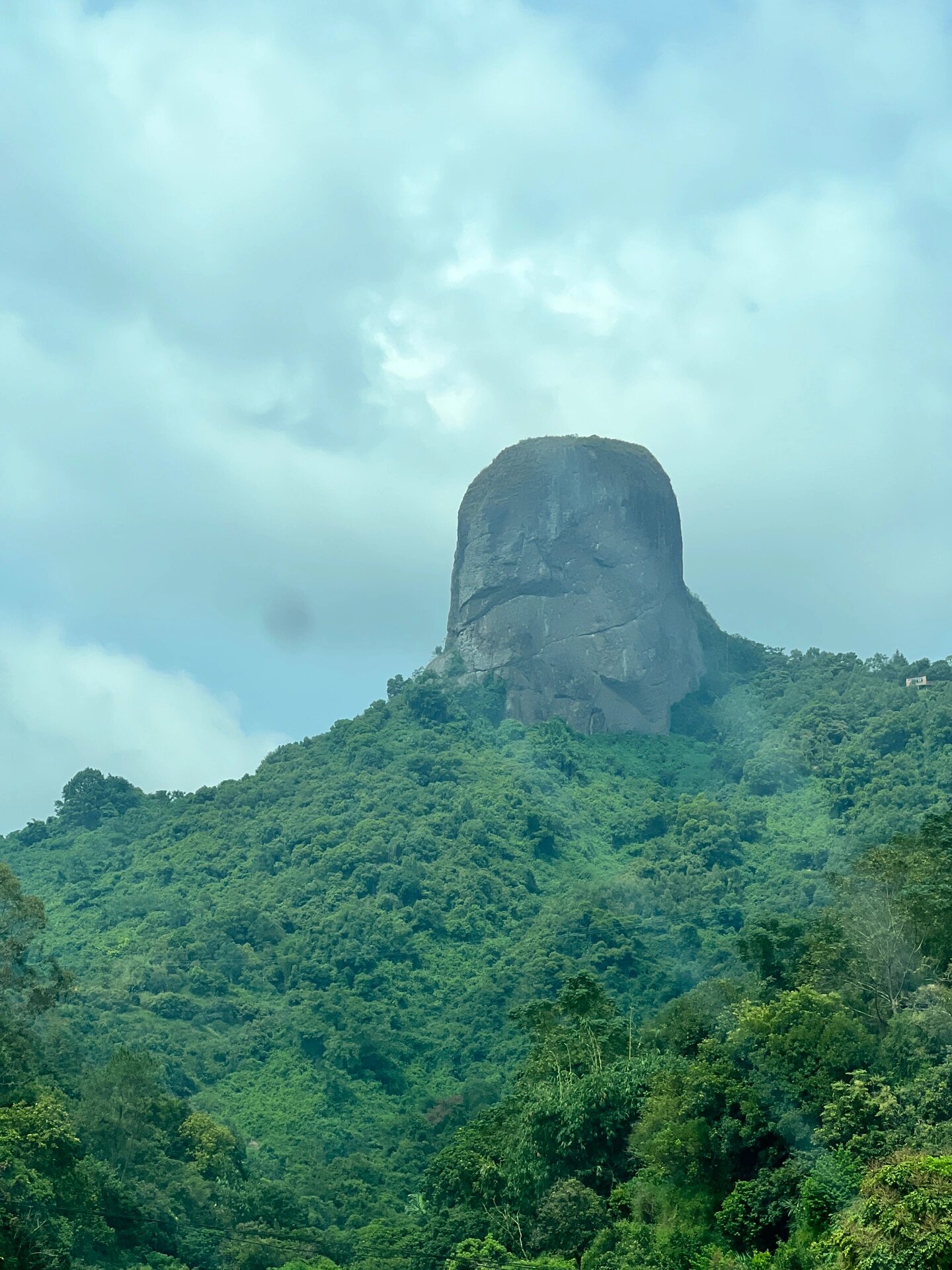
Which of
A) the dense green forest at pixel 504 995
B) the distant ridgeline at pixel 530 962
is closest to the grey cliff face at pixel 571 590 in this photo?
the distant ridgeline at pixel 530 962

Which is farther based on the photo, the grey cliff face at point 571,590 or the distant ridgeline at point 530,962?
the grey cliff face at point 571,590

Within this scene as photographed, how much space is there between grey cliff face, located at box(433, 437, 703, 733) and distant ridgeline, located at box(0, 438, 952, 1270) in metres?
0.20

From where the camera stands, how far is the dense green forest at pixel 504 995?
1100 inches

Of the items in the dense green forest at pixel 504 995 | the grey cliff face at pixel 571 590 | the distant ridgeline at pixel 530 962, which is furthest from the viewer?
the grey cliff face at pixel 571 590

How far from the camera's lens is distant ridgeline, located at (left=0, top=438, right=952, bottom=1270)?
28.3 metres

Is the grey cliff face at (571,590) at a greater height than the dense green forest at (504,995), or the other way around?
the grey cliff face at (571,590)

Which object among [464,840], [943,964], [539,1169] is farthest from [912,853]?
[464,840]

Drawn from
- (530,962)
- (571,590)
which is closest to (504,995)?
(530,962)

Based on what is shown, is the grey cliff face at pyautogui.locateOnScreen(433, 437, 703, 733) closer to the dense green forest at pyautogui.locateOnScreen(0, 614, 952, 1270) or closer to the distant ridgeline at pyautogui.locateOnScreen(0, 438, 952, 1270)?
the distant ridgeline at pyautogui.locateOnScreen(0, 438, 952, 1270)

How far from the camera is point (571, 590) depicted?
266 feet

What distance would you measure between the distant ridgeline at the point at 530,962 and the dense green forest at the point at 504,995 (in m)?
0.11

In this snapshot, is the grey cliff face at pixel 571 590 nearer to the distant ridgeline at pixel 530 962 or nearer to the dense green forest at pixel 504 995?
the distant ridgeline at pixel 530 962

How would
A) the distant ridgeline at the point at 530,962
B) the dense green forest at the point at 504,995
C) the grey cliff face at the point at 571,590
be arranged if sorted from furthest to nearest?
the grey cliff face at the point at 571,590 → the distant ridgeline at the point at 530,962 → the dense green forest at the point at 504,995

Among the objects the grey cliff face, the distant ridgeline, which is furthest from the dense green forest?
the grey cliff face
